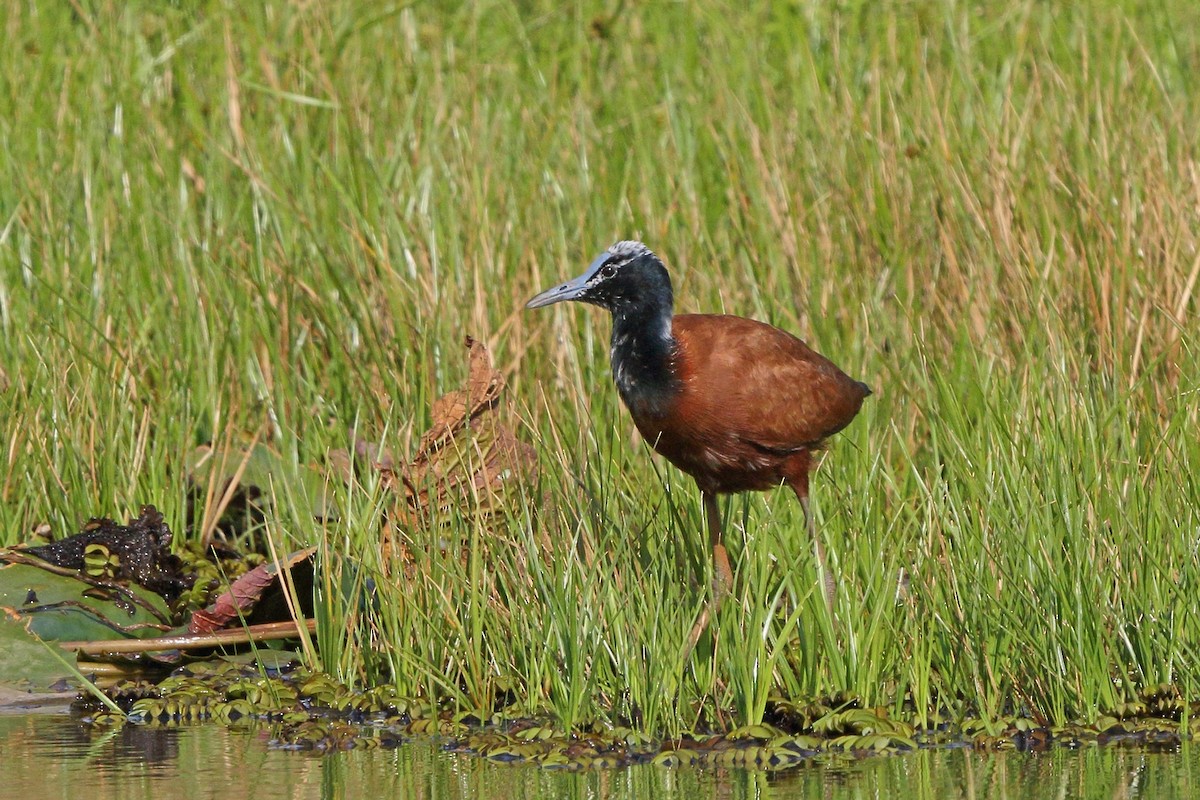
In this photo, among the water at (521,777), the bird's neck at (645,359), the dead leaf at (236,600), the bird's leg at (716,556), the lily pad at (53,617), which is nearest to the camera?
the water at (521,777)

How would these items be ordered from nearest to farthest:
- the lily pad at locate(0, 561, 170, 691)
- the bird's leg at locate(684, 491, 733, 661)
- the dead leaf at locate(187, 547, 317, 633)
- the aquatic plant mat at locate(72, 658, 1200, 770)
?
the aquatic plant mat at locate(72, 658, 1200, 770)
the bird's leg at locate(684, 491, 733, 661)
the lily pad at locate(0, 561, 170, 691)
the dead leaf at locate(187, 547, 317, 633)

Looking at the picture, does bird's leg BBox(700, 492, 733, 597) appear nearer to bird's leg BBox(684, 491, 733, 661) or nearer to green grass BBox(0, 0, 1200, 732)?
bird's leg BBox(684, 491, 733, 661)

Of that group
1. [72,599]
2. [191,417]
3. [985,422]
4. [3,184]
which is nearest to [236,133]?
[3,184]

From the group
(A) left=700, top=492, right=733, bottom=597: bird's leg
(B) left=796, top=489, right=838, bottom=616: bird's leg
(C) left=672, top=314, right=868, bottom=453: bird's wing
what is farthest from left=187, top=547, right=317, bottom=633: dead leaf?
(B) left=796, top=489, right=838, bottom=616: bird's leg

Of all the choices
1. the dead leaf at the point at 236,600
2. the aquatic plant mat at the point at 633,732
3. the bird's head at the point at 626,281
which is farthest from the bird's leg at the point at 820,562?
the dead leaf at the point at 236,600

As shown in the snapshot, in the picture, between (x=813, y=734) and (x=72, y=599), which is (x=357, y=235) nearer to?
(x=72, y=599)

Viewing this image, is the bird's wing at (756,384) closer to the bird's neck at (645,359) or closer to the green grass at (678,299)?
the bird's neck at (645,359)

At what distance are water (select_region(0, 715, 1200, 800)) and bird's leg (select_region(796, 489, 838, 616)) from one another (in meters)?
0.47

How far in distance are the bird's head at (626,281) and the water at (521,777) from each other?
1295 millimetres

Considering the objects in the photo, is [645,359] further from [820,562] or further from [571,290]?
[820,562]

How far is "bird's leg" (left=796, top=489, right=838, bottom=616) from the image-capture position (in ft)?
13.1

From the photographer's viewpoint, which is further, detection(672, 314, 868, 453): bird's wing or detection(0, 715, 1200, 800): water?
detection(672, 314, 868, 453): bird's wing

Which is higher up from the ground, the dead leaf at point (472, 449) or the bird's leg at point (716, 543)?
the dead leaf at point (472, 449)

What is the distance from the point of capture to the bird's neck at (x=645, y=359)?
14.5 feet
